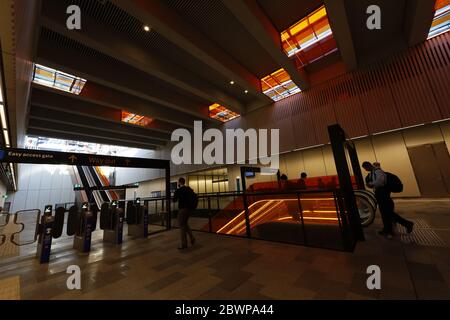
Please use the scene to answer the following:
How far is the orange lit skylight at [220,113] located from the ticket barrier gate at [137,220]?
7930 mm

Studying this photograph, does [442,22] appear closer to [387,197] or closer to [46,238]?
[387,197]

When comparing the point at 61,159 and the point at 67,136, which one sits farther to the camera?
the point at 67,136

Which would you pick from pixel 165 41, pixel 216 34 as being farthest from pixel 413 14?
pixel 165 41

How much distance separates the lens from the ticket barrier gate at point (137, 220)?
17.7 feet

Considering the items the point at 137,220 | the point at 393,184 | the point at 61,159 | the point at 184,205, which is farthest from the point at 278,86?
the point at 61,159

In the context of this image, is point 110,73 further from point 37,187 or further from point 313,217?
point 37,187

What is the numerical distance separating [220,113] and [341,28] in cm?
808

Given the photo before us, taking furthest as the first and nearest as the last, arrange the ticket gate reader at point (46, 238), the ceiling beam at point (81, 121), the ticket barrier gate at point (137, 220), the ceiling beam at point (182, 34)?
the ceiling beam at point (81, 121) → the ticket barrier gate at point (137, 220) → the ceiling beam at point (182, 34) → the ticket gate reader at point (46, 238)

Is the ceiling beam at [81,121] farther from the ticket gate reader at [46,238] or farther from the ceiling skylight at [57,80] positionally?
the ticket gate reader at [46,238]

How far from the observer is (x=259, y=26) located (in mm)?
5445

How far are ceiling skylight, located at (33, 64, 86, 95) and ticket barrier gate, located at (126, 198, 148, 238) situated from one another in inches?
246

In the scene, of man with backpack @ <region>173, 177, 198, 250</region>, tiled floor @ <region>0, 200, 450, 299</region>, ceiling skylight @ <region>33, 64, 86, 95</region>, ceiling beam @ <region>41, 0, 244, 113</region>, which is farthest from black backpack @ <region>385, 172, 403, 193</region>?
ceiling skylight @ <region>33, 64, 86, 95</region>

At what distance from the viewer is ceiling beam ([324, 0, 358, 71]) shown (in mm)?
4802

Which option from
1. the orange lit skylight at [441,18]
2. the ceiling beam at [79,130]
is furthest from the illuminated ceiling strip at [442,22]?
the ceiling beam at [79,130]
